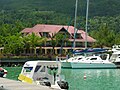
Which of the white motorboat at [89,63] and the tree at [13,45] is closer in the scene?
the white motorboat at [89,63]

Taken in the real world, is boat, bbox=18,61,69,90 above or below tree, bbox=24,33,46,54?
above

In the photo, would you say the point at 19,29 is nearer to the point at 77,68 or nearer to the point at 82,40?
the point at 82,40

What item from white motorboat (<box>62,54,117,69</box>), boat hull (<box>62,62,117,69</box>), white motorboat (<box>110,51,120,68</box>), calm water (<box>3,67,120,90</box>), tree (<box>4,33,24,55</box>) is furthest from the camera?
tree (<box>4,33,24,55</box>)

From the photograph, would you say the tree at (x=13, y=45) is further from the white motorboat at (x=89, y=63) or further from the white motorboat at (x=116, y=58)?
the white motorboat at (x=116, y=58)

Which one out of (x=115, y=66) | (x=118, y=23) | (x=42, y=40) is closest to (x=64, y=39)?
(x=42, y=40)

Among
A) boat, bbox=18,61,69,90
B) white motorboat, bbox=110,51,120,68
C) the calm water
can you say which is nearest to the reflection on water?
the calm water

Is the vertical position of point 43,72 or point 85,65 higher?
point 43,72

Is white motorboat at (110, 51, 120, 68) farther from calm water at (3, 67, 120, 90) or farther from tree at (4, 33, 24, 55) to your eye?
tree at (4, 33, 24, 55)

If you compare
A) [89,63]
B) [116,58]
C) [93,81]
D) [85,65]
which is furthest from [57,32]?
[93,81]

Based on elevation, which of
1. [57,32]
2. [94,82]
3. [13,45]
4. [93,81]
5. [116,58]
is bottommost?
[116,58]

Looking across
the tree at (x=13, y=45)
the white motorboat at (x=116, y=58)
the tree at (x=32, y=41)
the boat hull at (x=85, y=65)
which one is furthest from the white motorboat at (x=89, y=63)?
the tree at (x=32, y=41)

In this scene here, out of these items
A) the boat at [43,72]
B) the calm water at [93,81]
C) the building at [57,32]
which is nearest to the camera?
the boat at [43,72]

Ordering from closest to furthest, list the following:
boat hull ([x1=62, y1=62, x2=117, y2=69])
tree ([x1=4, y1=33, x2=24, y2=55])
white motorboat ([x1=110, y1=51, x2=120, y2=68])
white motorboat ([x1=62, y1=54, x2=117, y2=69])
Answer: boat hull ([x1=62, y1=62, x2=117, y2=69]) < white motorboat ([x1=62, y1=54, x2=117, y2=69]) < white motorboat ([x1=110, y1=51, x2=120, y2=68]) < tree ([x1=4, y1=33, x2=24, y2=55])

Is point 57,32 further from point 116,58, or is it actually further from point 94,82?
point 94,82
